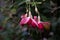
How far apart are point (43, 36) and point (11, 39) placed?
12.2 inches

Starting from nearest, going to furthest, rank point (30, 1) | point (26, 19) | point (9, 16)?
point (26, 19), point (30, 1), point (9, 16)

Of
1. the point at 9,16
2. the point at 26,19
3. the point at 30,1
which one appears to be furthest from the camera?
the point at 9,16

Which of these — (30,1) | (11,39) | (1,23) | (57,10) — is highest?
(30,1)

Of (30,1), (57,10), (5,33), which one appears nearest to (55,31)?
(57,10)

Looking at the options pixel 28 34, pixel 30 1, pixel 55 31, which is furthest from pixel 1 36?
pixel 30 1

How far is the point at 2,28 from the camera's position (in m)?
2.19

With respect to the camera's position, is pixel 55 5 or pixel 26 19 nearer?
pixel 26 19

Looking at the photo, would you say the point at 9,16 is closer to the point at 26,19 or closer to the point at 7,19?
the point at 7,19

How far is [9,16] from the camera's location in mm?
1906

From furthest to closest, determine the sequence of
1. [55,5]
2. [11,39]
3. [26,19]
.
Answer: [11,39]
[55,5]
[26,19]

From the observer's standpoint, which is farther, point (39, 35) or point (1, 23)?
point (1, 23)

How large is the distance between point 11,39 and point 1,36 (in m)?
0.15

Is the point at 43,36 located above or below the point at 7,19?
below

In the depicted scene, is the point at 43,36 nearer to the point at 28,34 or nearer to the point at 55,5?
the point at 28,34
